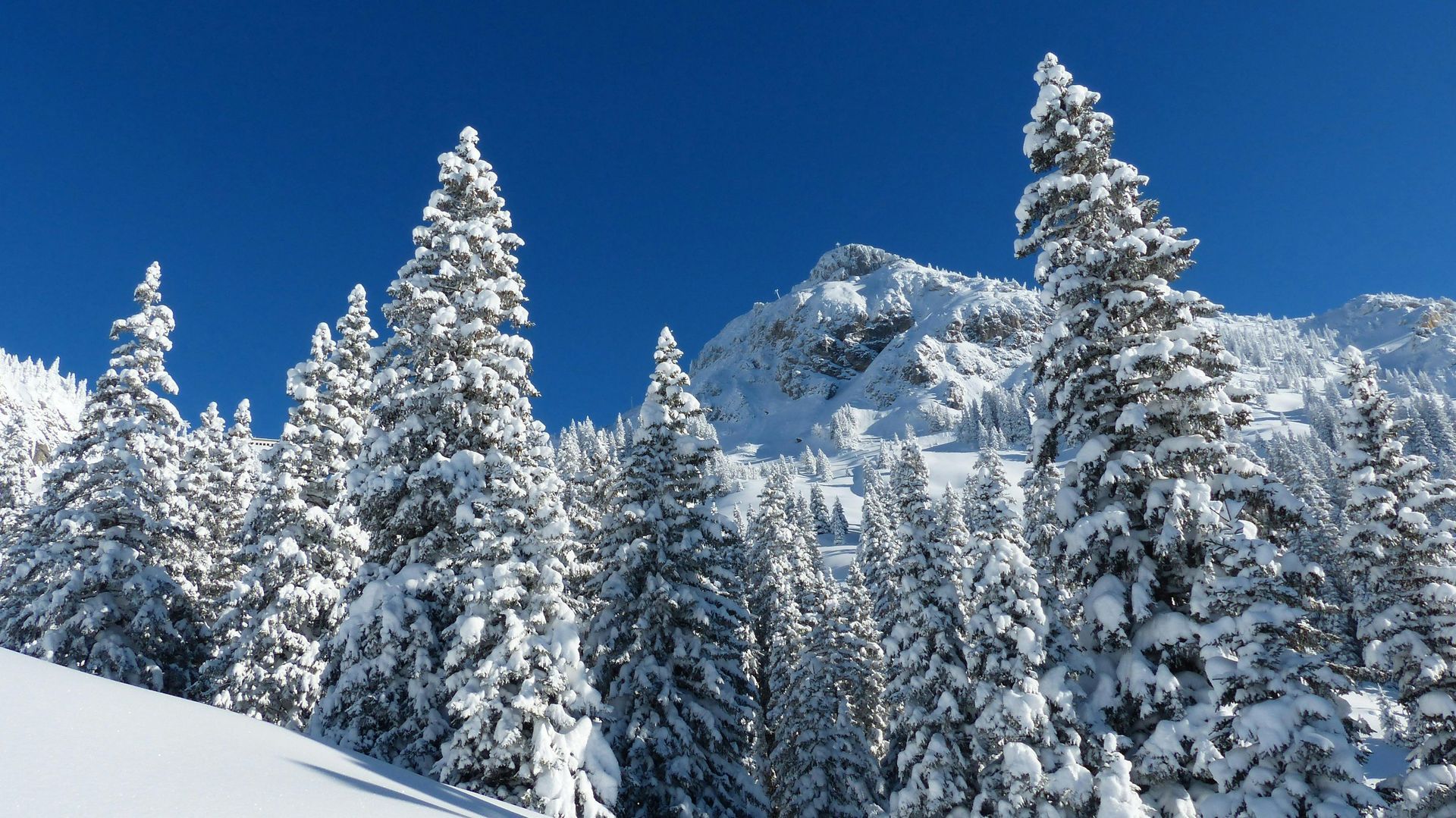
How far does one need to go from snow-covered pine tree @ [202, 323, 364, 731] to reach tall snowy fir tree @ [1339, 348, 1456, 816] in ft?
90.8

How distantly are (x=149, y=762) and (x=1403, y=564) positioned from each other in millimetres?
23459

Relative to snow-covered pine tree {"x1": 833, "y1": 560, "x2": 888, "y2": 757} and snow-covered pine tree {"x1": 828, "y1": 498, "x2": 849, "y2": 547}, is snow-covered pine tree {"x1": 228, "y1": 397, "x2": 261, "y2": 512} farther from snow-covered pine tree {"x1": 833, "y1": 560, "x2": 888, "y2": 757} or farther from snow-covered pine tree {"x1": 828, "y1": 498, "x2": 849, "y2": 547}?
snow-covered pine tree {"x1": 828, "y1": 498, "x2": 849, "y2": 547}

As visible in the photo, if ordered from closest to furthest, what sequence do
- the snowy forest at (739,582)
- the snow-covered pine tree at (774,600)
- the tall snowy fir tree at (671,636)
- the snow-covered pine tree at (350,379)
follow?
the snowy forest at (739,582) < the tall snowy fir tree at (671,636) < the snow-covered pine tree at (350,379) < the snow-covered pine tree at (774,600)

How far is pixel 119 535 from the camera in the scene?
2242cm

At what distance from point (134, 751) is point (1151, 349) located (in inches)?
562

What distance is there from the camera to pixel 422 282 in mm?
18156

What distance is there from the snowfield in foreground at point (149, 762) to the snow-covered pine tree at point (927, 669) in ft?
51.0

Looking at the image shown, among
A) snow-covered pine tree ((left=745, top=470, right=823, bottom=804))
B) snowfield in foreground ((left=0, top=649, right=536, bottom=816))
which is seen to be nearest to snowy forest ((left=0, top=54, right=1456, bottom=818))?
snow-covered pine tree ((left=745, top=470, right=823, bottom=804))

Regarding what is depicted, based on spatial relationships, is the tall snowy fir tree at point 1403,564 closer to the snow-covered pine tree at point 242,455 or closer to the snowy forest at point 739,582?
the snowy forest at point 739,582

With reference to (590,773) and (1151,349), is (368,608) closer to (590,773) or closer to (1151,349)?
(590,773)

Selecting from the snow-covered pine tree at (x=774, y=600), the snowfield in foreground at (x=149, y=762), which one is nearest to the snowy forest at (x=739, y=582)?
the snow-covered pine tree at (x=774, y=600)

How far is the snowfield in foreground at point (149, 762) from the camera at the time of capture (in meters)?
3.93

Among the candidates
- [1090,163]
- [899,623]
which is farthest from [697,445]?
[1090,163]

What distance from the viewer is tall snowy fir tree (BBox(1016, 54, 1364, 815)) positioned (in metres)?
11.5
